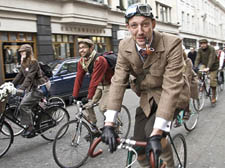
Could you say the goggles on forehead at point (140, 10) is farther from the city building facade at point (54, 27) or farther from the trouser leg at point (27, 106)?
the city building facade at point (54, 27)

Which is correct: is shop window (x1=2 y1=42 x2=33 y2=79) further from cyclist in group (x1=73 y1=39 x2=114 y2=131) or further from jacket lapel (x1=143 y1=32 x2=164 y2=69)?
jacket lapel (x1=143 y1=32 x2=164 y2=69)

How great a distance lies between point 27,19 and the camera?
565 inches

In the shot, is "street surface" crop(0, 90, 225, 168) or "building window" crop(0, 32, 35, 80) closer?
"street surface" crop(0, 90, 225, 168)

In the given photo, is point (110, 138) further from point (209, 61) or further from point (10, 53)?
point (10, 53)

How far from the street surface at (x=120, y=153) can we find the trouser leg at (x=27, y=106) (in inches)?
20.6

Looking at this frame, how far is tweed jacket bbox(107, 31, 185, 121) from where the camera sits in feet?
6.99

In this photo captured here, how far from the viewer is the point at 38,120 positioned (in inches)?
198

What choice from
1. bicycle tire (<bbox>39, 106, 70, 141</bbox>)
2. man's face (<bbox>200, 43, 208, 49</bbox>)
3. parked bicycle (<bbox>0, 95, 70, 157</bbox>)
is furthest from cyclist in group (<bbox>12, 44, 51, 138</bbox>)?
man's face (<bbox>200, 43, 208, 49</bbox>)

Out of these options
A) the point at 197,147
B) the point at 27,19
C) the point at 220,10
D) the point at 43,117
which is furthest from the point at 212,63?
the point at 220,10

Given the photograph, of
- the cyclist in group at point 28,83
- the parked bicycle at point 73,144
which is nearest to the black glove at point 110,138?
the parked bicycle at point 73,144

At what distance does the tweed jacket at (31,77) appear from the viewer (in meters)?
5.02

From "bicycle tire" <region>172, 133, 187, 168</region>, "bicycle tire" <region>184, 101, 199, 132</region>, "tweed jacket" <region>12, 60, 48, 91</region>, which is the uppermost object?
"tweed jacket" <region>12, 60, 48, 91</region>

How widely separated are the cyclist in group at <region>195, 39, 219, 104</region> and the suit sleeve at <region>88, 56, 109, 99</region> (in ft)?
14.2

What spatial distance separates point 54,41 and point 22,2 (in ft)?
10.1
